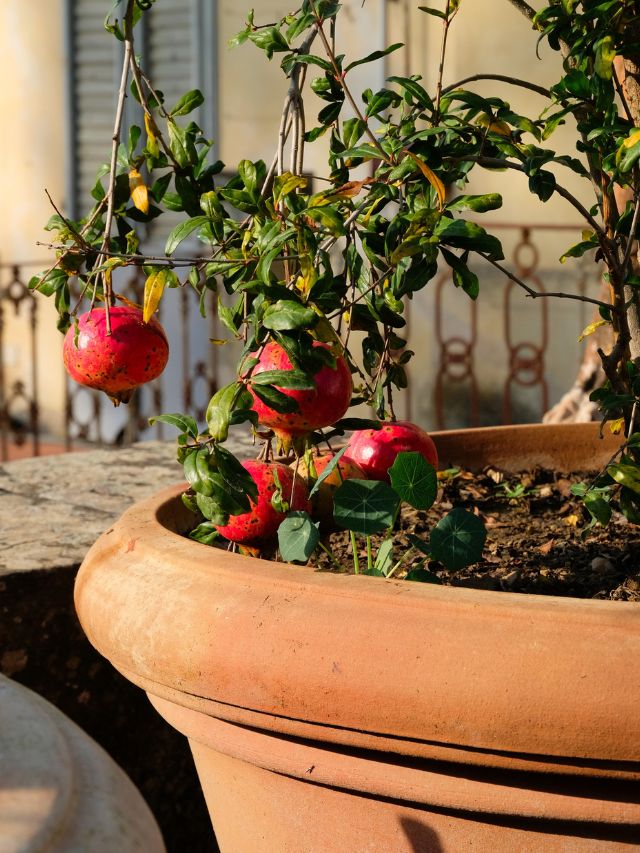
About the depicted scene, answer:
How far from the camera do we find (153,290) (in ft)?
3.62

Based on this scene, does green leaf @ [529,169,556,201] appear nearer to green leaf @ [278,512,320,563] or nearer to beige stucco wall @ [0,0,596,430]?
green leaf @ [278,512,320,563]

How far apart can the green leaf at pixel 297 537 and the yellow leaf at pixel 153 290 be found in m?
0.26

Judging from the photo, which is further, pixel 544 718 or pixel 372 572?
pixel 372 572

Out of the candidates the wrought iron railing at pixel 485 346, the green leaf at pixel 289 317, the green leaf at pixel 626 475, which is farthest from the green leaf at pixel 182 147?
the wrought iron railing at pixel 485 346

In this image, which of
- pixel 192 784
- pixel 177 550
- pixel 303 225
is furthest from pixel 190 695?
pixel 192 784

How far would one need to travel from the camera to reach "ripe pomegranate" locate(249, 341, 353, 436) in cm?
107

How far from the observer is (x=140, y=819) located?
49 centimetres

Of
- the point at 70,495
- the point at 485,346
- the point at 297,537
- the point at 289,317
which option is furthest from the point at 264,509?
the point at 485,346

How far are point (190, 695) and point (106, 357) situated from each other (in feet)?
Result: 1.23

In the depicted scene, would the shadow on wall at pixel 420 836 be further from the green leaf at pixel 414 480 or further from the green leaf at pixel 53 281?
the green leaf at pixel 53 281

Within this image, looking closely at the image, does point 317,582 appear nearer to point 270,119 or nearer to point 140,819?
point 140,819

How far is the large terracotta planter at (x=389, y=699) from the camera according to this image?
833 mm

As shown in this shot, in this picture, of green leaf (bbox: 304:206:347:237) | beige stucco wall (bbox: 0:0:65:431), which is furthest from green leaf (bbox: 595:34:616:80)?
beige stucco wall (bbox: 0:0:65:431)

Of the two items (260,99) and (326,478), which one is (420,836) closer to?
(326,478)
